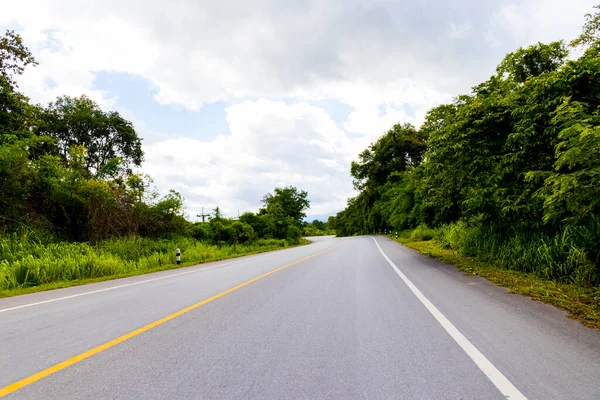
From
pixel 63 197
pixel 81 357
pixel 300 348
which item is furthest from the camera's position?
pixel 63 197

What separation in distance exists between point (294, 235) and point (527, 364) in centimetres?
3833

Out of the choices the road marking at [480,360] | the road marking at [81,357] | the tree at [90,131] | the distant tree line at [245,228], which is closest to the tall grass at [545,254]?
the road marking at [480,360]

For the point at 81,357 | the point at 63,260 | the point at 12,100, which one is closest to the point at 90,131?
the point at 12,100

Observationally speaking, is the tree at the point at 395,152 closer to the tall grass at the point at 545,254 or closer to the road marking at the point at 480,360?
the tall grass at the point at 545,254

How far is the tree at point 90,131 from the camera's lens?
102ft

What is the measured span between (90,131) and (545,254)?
1448 inches

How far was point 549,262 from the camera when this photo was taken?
8.01 metres

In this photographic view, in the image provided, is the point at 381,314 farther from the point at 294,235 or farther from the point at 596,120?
the point at 294,235

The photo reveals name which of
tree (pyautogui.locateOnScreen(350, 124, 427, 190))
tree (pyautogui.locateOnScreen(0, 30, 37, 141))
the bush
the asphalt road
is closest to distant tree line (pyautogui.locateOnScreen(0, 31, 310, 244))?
tree (pyautogui.locateOnScreen(0, 30, 37, 141))

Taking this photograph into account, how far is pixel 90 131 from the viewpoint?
107ft

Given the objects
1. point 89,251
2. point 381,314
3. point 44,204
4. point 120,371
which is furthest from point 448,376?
point 44,204

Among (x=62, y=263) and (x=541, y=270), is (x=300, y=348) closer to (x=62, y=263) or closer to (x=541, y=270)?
(x=541, y=270)

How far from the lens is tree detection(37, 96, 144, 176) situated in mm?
30980

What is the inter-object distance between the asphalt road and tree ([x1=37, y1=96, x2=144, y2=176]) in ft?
93.8
